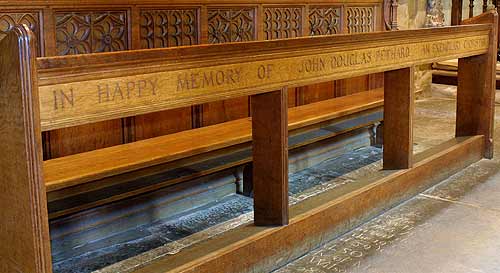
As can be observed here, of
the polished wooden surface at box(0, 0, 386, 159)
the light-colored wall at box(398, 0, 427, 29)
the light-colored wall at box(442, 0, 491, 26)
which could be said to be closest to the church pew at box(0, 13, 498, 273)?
the polished wooden surface at box(0, 0, 386, 159)

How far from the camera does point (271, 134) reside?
2.28 metres

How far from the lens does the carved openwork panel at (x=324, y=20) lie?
3936 millimetres

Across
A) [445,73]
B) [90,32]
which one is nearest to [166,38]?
[90,32]

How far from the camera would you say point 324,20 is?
4.02m

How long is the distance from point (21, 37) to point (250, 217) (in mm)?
1586

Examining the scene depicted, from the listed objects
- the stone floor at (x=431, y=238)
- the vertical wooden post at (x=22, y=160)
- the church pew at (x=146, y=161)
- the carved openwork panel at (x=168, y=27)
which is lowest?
the stone floor at (x=431, y=238)

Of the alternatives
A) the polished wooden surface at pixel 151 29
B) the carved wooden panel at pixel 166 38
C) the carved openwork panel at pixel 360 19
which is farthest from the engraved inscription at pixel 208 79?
the carved openwork panel at pixel 360 19

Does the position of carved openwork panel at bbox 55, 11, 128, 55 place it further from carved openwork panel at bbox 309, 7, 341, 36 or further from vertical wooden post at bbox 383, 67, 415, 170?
carved openwork panel at bbox 309, 7, 341, 36

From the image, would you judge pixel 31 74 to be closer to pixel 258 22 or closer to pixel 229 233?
pixel 229 233

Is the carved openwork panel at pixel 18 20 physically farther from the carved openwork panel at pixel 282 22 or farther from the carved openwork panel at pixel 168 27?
the carved openwork panel at pixel 282 22

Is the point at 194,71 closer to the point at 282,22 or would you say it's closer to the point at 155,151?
the point at 155,151

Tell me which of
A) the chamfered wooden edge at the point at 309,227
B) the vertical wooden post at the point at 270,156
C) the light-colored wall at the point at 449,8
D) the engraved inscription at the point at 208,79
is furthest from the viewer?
the light-colored wall at the point at 449,8

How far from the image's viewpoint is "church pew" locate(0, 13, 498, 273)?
1521mm

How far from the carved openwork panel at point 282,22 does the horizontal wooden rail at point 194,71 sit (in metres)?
0.96
